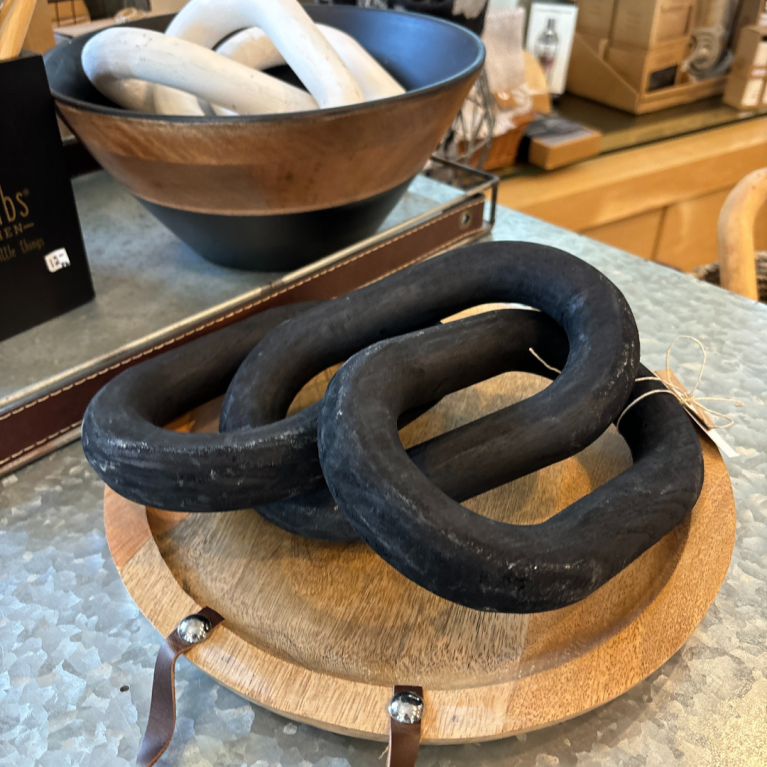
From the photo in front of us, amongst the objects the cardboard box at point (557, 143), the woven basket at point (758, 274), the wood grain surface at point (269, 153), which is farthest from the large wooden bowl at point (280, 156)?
the cardboard box at point (557, 143)

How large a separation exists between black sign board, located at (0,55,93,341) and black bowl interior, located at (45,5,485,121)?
0.22 ft

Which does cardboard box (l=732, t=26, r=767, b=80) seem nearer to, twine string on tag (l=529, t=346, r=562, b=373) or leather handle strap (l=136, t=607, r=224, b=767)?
twine string on tag (l=529, t=346, r=562, b=373)

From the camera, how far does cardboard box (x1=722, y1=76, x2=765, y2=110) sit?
1.48 metres

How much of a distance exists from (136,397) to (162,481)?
82mm

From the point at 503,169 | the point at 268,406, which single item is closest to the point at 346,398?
the point at 268,406

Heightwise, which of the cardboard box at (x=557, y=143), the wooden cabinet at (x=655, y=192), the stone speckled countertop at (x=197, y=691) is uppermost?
the stone speckled countertop at (x=197, y=691)

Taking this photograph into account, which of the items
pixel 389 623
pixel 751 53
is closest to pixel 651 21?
pixel 751 53

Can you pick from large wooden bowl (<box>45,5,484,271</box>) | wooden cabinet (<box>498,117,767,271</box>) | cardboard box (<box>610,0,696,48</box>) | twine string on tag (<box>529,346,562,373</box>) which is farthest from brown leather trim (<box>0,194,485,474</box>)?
cardboard box (<box>610,0,696,48</box>)

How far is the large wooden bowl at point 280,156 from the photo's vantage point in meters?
0.45

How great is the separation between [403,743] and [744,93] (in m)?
1.66

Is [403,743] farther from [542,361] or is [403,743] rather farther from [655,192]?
[655,192]

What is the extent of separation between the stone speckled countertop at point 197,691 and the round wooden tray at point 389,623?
0.12ft

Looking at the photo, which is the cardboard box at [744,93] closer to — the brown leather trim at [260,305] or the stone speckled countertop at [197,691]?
the brown leather trim at [260,305]

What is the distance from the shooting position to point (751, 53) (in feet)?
4.74
